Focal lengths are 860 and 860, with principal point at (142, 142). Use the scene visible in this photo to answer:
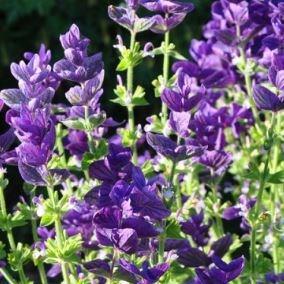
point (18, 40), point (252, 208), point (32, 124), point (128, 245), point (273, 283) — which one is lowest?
point (18, 40)

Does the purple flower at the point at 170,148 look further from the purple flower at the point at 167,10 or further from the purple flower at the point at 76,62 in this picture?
the purple flower at the point at 167,10

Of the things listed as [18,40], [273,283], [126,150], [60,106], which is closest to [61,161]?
[60,106]

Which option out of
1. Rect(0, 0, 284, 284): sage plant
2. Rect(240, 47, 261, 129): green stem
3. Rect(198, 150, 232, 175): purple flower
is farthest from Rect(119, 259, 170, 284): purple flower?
Rect(240, 47, 261, 129): green stem

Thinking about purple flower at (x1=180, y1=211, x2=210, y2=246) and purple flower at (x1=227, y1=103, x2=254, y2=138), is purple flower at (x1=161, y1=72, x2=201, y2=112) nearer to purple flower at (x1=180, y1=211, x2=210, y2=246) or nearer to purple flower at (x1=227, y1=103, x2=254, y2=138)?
purple flower at (x1=180, y1=211, x2=210, y2=246)

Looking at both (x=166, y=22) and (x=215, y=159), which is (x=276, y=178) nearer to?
(x=215, y=159)

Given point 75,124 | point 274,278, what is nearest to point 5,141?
point 75,124

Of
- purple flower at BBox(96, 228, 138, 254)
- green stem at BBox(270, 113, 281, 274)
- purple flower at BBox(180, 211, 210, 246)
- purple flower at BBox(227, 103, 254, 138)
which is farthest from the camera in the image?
purple flower at BBox(227, 103, 254, 138)

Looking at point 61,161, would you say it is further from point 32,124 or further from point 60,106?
point 32,124

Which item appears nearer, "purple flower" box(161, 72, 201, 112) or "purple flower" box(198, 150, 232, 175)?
"purple flower" box(161, 72, 201, 112)
